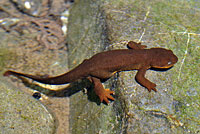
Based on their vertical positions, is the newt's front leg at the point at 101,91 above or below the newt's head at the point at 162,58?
below

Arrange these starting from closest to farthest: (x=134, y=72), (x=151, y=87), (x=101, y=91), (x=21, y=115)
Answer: (x=151, y=87) → (x=21, y=115) → (x=101, y=91) → (x=134, y=72)

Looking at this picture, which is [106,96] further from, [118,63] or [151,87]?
[151,87]

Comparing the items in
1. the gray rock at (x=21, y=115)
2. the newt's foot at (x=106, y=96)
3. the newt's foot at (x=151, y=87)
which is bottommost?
the gray rock at (x=21, y=115)

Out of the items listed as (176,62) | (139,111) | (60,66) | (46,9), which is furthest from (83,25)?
(139,111)

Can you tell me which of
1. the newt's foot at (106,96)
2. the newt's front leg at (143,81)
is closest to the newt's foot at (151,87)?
the newt's front leg at (143,81)

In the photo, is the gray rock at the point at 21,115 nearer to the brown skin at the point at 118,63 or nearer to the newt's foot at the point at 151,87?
the brown skin at the point at 118,63

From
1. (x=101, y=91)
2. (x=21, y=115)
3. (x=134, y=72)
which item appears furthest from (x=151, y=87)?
(x=21, y=115)

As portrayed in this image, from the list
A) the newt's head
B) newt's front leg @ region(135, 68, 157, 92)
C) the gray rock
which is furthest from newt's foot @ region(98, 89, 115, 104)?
the gray rock
